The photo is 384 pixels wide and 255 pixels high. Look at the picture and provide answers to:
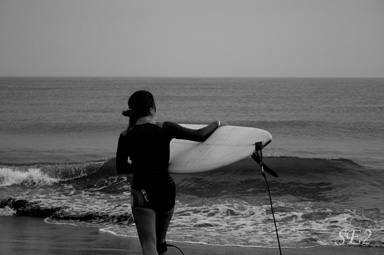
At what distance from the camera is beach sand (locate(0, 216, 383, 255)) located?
5898 millimetres

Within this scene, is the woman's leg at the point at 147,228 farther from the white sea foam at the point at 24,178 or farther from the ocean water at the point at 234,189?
the white sea foam at the point at 24,178

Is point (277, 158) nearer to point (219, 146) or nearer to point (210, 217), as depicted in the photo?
point (210, 217)

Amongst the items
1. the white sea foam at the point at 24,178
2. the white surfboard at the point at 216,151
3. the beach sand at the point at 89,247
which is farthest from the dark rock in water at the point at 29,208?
Answer: the white surfboard at the point at 216,151

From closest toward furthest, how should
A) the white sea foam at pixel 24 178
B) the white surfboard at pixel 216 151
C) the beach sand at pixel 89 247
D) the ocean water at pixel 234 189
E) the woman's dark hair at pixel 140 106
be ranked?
the woman's dark hair at pixel 140 106 < the white surfboard at pixel 216 151 < the beach sand at pixel 89 247 < the ocean water at pixel 234 189 < the white sea foam at pixel 24 178

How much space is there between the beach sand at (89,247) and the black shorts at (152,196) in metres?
2.63

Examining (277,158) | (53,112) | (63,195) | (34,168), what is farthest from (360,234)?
(53,112)

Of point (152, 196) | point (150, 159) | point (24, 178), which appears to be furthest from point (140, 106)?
point (24, 178)

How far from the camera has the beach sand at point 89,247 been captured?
5898 millimetres

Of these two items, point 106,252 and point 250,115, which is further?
point 250,115

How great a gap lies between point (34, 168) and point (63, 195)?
332cm

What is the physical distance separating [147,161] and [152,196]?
214 millimetres

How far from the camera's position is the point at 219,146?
3.68 metres

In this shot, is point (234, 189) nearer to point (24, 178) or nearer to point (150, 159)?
point (24, 178)

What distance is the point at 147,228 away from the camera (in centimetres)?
326
